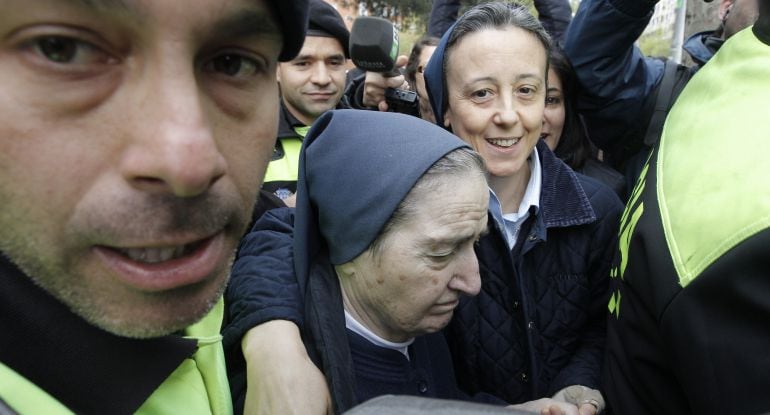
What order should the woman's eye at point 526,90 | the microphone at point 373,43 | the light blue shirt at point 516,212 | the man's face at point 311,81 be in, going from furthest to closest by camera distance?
1. the man's face at point 311,81
2. the microphone at point 373,43
3. the woman's eye at point 526,90
4. the light blue shirt at point 516,212

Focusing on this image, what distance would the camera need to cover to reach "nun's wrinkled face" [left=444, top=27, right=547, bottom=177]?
1944 millimetres

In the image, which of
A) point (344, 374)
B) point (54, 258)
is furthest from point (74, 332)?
point (344, 374)

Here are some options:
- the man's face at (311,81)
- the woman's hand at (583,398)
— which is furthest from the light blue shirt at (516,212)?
the man's face at (311,81)

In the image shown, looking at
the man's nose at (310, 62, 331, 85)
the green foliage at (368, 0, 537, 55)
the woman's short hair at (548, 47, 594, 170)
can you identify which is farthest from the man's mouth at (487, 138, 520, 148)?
the green foliage at (368, 0, 537, 55)

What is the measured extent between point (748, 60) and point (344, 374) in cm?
109

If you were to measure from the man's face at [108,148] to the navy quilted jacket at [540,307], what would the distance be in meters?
1.16

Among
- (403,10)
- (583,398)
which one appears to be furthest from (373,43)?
(403,10)

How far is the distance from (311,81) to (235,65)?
2224 millimetres

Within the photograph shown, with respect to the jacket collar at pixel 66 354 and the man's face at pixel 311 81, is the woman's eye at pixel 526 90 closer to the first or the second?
the man's face at pixel 311 81

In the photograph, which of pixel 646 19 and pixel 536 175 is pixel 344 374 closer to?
pixel 536 175

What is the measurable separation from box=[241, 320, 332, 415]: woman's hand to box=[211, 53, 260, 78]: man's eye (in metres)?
0.69

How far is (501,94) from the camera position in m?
1.96

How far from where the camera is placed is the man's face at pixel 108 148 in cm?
73

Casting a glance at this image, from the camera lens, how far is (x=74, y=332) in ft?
2.93
